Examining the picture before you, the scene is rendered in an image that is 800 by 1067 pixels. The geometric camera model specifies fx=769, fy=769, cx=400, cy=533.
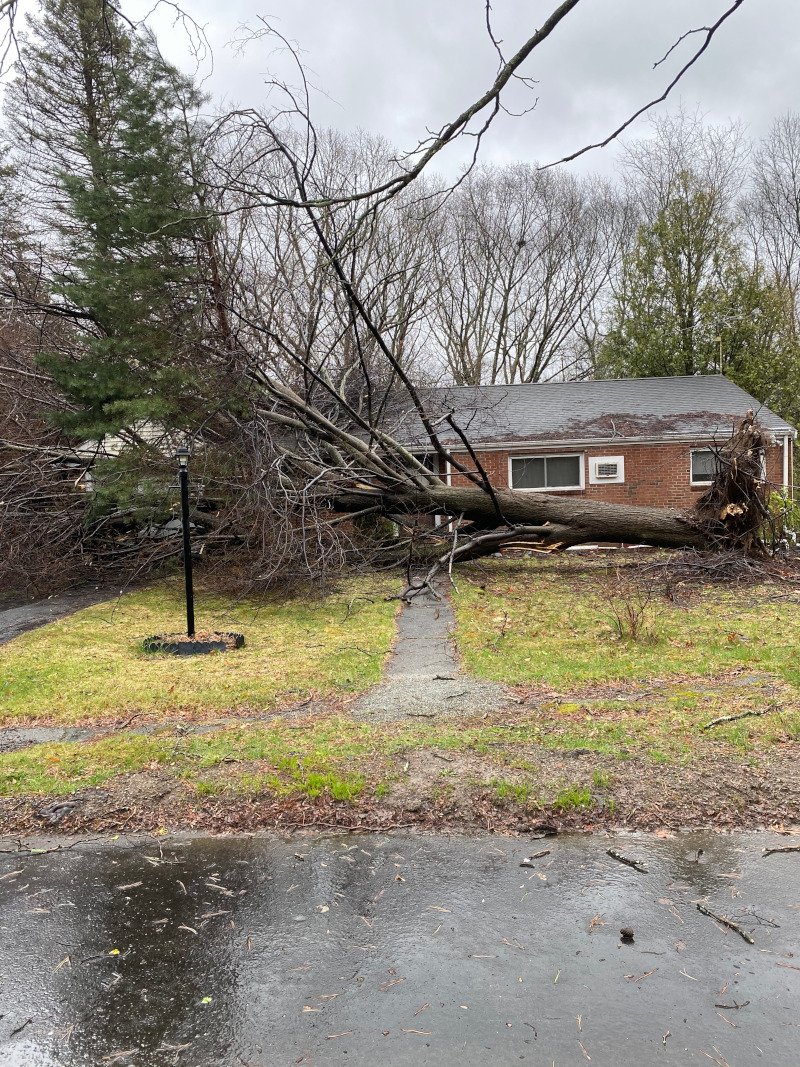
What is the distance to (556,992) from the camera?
261cm

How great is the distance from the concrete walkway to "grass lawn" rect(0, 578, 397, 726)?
0.81ft

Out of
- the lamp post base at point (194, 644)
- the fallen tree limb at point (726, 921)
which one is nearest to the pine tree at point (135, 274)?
the lamp post base at point (194, 644)

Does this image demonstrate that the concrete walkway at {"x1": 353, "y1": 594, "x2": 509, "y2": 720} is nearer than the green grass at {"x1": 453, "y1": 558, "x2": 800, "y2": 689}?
Yes

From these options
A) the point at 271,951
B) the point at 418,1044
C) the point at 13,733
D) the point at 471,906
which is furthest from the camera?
the point at 13,733

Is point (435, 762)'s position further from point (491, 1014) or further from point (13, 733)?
point (13, 733)

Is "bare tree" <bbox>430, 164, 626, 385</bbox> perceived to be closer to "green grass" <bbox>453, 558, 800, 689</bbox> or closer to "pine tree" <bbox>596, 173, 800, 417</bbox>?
"pine tree" <bbox>596, 173, 800, 417</bbox>

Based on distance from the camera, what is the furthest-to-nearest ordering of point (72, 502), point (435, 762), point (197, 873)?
point (72, 502), point (435, 762), point (197, 873)

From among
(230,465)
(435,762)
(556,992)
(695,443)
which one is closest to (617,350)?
(695,443)

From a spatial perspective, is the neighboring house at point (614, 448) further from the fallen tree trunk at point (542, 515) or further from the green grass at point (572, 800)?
the green grass at point (572, 800)

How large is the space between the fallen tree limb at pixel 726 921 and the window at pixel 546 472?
16.6 meters

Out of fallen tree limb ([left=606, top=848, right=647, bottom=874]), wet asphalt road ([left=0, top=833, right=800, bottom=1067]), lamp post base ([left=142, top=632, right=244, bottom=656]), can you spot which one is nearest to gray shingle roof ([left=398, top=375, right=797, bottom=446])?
lamp post base ([left=142, top=632, right=244, bottom=656])

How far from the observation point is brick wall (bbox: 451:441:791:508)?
19.0 meters

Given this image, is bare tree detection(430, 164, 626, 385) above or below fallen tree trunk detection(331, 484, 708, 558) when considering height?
above

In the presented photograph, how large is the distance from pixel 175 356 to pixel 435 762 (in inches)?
363
